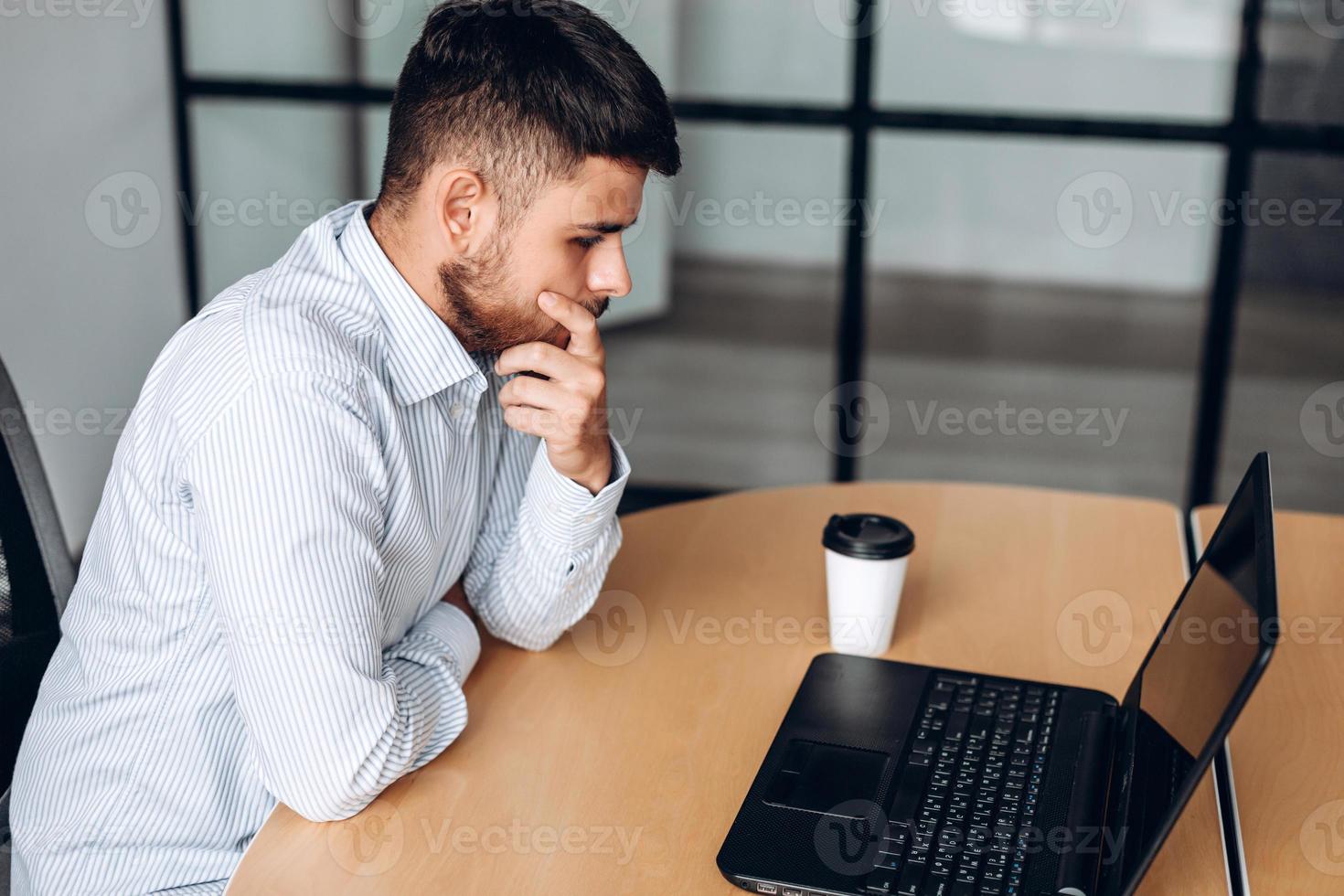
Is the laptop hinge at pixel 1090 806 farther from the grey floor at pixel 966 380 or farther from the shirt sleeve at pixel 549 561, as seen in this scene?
the grey floor at pixel 966 380

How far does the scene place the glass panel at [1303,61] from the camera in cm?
284

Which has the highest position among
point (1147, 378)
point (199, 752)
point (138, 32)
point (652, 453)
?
point (138, 32)

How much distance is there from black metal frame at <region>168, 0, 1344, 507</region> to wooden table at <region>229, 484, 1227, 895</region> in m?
1.45

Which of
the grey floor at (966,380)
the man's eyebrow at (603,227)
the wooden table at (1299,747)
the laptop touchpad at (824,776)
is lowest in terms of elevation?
the grey floor at (966,380)

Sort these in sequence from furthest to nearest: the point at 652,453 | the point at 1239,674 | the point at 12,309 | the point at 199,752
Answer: the point at 652,453 → the point at 12,309 → the point at 199,752 → the point at 1239,674

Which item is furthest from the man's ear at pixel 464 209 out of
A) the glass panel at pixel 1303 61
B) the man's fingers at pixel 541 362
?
the glass panel at pixel 1303 61

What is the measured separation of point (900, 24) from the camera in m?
2.97

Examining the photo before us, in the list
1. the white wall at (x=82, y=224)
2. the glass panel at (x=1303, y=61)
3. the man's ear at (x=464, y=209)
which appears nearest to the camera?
the man's ear at (x=464, y=209)

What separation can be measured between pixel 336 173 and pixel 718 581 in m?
2.10

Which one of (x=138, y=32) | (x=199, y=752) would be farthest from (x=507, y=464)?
(x=138, y=32)

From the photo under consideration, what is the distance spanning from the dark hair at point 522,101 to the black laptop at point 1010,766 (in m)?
0.54

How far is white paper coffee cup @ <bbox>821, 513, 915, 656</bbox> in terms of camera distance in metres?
1.31

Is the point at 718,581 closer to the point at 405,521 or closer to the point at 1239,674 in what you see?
the point at 405,521

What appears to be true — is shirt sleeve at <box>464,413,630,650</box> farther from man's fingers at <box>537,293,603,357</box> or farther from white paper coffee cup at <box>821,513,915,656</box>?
white paper coffee cup at <box>821,513,915,656</box>
